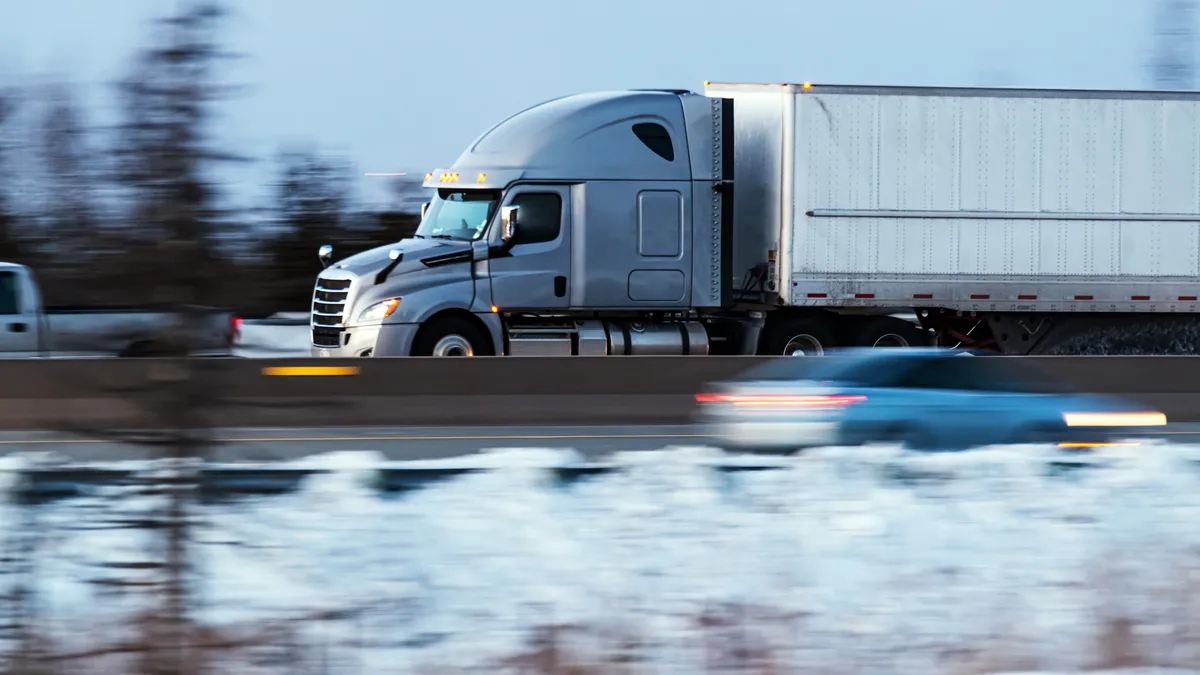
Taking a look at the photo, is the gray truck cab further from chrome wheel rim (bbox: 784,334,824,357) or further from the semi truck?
chrome wheel rim (bbox: 784,334,824,357)

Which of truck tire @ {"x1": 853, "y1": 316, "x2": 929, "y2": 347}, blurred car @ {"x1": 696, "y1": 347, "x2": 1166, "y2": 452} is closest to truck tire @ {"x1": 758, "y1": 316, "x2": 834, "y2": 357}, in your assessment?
truck tire @ {"x1": 853, "y1": 316, "x2": 929, "y2": 347}

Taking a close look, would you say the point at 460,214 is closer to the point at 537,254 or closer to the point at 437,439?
the point at 537,254

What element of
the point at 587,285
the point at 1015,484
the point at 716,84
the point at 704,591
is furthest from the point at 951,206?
the point at 704,591

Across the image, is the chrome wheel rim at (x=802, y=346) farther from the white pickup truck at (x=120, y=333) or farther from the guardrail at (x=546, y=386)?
the white pickup truck at (x=120, y=333)

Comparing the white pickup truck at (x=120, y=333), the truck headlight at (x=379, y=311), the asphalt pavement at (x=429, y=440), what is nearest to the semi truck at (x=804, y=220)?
the truck headlight at (x=379, y=311)

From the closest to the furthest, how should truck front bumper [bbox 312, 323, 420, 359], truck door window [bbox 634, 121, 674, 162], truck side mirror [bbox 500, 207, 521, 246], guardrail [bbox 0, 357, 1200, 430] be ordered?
1. guardrail [bbox 0, 357, 1200, 430]
2. truck front bumper [bbox 312, 323, 420, 359]
3. truck side mirror [bbox 500, 207, 521, 246]
4. truck door window [bbox 634, 121, 674, 162]

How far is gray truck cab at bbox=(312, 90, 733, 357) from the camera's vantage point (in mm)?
17594

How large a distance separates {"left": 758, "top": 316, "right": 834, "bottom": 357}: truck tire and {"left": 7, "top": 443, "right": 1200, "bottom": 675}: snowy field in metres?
12.8

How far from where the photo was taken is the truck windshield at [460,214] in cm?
1800

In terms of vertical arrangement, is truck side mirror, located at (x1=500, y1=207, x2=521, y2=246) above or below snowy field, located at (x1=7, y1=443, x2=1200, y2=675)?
above

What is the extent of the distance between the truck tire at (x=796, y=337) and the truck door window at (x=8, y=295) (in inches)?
364

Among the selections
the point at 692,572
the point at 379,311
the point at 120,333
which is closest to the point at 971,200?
the point at 379,311

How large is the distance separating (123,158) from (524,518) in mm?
2340

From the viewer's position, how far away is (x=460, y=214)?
18.2 m
